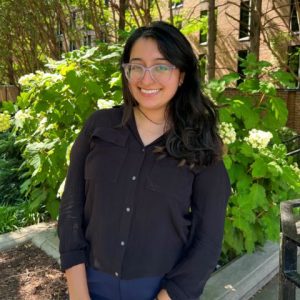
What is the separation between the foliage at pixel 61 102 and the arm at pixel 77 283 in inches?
63.5

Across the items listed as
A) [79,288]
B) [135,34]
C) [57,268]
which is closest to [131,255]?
[79,288]

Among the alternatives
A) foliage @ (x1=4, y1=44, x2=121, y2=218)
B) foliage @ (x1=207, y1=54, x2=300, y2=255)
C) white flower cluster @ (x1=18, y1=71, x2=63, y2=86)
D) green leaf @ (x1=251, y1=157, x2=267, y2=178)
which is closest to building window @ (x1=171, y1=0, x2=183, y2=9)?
foliage @ (x1=4, y1=44, x2=121, y2=218)

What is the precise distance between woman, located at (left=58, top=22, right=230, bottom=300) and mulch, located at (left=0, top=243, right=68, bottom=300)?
5.15 ft

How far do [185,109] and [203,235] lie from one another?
52cm

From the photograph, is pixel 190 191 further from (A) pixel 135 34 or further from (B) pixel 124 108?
(A) pixel 135 34

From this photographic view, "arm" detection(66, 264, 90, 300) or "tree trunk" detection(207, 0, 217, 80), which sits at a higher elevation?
"tree trunk" detection(207, 0, 217, 80)

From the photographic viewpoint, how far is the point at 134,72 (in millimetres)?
1560

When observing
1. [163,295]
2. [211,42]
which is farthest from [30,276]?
[211,42]

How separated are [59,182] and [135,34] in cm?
227

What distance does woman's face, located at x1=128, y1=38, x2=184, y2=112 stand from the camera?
1.51 m

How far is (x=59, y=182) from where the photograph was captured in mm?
3574

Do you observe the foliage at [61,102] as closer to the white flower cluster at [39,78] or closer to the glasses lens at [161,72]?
the white flower cluster at [39,78]

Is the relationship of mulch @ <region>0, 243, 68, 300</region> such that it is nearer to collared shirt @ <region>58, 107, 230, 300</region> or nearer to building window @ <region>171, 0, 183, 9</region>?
collared shirt @ <region>58, 107, 230, 300</region>

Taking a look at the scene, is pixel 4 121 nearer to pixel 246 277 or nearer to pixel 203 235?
pixel 246 277
